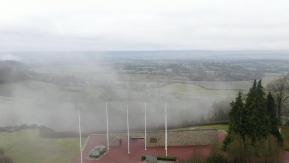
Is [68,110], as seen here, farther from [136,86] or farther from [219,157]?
[219,157]

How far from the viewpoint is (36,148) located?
3338 cm

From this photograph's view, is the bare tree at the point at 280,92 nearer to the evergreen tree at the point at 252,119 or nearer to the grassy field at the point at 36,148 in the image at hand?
the evergreen tree at the point at 252,119

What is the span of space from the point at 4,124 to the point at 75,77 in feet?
80.6

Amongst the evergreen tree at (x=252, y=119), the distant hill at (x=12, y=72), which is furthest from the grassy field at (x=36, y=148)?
the distant hill at (x=12, y=72)

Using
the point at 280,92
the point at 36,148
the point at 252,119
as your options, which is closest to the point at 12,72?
the point at 36,148

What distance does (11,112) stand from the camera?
146 feet

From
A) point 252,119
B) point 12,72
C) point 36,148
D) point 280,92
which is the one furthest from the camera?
point 12,72

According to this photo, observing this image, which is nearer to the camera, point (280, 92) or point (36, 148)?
point (36, 148)

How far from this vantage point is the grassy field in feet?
102

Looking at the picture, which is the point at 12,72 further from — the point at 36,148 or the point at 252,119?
the point at 252,119

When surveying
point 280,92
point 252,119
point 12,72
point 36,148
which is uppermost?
point 12,72

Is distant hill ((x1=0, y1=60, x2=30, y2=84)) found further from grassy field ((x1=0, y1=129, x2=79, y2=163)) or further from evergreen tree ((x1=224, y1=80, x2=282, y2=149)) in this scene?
evergreen tree ((x1=224, y1=80, x2=282, y2=149))

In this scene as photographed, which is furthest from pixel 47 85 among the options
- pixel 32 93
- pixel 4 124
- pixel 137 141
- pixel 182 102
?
pixel 137 141

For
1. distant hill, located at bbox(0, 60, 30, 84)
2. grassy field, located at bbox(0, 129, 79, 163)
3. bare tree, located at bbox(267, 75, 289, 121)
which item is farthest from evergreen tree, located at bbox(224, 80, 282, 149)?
distant hill, located at bbox(0, 60, 30, 84)
